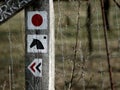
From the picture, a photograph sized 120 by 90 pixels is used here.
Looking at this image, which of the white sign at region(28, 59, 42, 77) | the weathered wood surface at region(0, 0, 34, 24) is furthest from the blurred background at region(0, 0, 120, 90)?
the weathered wood surface at region(0, 0, 34, 24)

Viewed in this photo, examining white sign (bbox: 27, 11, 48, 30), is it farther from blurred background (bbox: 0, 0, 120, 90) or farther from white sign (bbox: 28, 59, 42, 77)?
blurred background (bbox: 0, 0, 120, 90)

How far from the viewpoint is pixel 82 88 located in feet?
19.6

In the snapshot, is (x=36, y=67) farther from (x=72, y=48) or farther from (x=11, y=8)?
(x=72, y=48)

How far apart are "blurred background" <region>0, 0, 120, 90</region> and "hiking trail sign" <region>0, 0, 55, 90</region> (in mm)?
2139

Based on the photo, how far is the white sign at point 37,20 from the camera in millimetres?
3205

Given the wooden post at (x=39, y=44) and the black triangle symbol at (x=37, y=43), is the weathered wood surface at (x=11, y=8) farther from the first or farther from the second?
the black triangle symbol at (x=37, y=43)

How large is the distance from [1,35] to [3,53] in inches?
36.0

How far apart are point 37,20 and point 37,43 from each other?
0.53ft

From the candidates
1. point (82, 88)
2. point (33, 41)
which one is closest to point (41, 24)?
point (33, 41)

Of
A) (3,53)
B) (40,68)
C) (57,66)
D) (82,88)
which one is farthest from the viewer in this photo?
(3,53)

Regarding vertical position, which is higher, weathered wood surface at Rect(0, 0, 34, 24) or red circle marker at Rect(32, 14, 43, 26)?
weathered wood surface at Rect(0, 0, 34, 24)

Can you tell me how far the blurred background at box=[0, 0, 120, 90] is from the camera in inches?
235

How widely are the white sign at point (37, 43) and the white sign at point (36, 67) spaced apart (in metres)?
0.07

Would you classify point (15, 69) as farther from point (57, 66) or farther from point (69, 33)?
point (69, 33)
